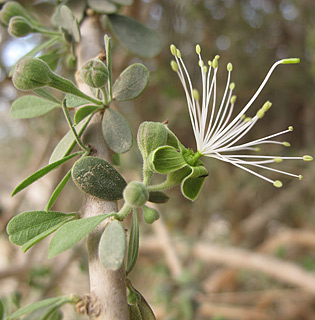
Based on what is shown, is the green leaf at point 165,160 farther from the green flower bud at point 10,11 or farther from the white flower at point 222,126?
the green flower bud at point 10,11

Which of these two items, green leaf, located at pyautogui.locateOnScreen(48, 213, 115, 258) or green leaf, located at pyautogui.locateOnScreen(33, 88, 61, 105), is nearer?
green leaf, located at pyautogui.locateOnScreen(48, 213, 115, 258)

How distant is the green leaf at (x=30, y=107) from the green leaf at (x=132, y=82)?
0.08 metres

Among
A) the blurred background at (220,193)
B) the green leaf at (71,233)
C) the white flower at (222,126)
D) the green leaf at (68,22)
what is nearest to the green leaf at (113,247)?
the green leaf at (71,233)

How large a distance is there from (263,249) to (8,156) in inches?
62.8

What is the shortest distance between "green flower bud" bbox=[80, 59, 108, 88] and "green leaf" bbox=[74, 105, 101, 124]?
3 cm

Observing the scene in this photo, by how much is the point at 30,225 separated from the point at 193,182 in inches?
6.6

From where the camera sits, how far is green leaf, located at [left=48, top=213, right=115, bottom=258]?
320 millimetres

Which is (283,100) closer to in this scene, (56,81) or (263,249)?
(263,249)

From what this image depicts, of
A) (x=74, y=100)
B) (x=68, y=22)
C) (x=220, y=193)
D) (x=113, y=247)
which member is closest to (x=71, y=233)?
(x=113, y=247)

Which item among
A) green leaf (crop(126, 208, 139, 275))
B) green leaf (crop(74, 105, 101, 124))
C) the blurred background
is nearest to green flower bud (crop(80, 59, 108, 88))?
green leaf (crop(74, 105, 101, 124))

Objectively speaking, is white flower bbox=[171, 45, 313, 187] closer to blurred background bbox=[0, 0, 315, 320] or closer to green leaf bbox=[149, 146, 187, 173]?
green leaf bbox=[149, 146, 187, 173]

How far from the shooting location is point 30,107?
1.49 feet

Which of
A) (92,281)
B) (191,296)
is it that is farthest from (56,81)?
(191,296)

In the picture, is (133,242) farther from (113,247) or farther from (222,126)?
(222,126)
